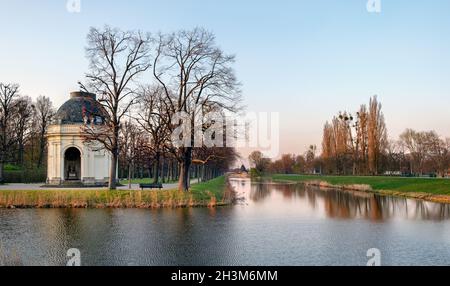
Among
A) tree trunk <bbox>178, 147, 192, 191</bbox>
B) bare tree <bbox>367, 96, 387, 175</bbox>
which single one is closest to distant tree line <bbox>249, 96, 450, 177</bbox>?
bare tree <bbox>367, 96, 387, 175</bbox>

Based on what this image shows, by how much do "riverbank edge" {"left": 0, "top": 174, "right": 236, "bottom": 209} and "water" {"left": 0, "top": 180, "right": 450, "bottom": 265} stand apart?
6.64 ft

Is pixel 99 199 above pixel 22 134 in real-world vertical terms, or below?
below

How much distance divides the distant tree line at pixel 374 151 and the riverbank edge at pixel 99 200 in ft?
133

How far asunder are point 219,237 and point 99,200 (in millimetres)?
13043

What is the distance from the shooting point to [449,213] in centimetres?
2467

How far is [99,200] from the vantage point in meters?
25.9

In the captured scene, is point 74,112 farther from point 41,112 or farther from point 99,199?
point 41,112

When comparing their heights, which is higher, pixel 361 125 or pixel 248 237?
pixel 361 125

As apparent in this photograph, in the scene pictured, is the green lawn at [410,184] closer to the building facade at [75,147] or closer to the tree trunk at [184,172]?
the tree trunk at [184,172]

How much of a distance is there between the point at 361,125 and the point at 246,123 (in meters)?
40.9

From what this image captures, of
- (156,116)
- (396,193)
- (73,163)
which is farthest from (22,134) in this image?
(396,193)

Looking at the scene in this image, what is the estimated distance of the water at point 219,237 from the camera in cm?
1231
